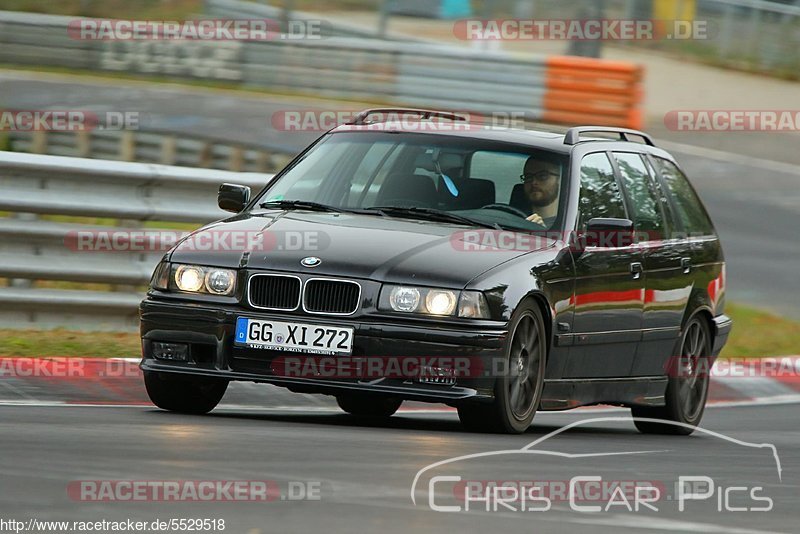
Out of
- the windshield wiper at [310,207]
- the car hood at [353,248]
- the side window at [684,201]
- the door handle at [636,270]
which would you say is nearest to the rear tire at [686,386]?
the side window at [684,201]

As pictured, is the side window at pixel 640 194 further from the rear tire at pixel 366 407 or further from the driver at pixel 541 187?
the rear tire at pixel 366 407

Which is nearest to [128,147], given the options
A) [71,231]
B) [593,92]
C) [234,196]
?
[593,92]

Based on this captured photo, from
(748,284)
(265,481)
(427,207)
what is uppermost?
(427,207)

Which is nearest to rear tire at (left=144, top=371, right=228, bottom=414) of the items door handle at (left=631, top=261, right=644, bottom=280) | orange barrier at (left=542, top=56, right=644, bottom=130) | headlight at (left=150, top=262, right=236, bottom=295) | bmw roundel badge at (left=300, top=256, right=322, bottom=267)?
headlight at (left=150, top=262, right=236, bottom=295)

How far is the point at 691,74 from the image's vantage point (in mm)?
37906

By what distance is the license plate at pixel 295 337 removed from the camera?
312 inches

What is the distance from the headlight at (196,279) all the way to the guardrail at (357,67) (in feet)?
62.1

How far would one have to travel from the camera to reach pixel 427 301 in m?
7.91

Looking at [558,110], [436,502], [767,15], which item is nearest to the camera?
[436,502]

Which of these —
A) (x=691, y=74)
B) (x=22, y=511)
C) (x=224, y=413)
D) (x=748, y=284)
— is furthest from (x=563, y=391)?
(x=691, y=74)

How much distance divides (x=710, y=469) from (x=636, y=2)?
31.7 metres

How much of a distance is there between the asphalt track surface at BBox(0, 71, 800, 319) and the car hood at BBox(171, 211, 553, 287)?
8460mm

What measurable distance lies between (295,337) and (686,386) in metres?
3.23

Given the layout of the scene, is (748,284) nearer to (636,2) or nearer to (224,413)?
(224,413)
